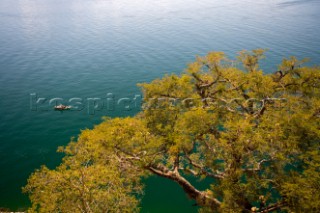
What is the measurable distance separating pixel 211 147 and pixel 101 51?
48468 millimetres

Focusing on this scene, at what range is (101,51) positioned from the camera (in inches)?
2445

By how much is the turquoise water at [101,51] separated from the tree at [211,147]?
853 centimetres

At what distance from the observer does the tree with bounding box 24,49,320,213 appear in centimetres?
1556

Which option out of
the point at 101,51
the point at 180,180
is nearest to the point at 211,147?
the point at 180,180

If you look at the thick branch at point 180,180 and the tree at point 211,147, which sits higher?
the tree at point 211,147

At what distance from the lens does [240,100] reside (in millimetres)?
25016

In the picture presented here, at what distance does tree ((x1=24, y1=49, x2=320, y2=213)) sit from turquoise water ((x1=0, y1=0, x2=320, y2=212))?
853cm

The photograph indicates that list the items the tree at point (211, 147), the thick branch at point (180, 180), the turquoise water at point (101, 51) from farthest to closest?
the turquoise water at point (101, 51), the thick branch at point (180, 180), the tree at point (211, 147)

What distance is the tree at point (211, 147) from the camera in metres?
15.6

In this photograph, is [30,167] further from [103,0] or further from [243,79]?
[103,0]

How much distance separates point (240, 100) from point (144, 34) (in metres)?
53.8

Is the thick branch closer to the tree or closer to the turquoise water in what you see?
the tree

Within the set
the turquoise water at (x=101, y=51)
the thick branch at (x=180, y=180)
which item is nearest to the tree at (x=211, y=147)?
the thick branch at (x=180, y=180)

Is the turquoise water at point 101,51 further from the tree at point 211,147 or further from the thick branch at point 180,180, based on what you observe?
the tree at point 211,147
